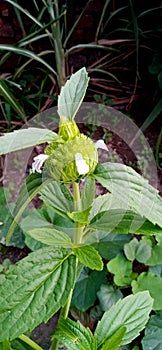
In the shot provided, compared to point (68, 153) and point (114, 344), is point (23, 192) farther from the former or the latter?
point (114, 344)

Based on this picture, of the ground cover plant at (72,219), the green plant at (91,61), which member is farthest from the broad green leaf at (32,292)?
the green plant at (91,61)

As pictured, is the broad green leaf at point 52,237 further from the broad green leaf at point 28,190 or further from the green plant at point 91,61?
the green plant at point 91,61

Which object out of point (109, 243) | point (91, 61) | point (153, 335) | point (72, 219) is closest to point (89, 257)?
point (72, 219)

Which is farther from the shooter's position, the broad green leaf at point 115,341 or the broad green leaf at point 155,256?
the broad green leaf at point 155,256

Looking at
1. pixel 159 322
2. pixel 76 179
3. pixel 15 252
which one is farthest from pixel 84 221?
pixel 15 252

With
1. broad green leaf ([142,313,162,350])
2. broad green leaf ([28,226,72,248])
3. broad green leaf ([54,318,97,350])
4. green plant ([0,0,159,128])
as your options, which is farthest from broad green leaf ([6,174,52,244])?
green plant ([0,0,159,128])

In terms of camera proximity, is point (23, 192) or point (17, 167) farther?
point (17, 167)

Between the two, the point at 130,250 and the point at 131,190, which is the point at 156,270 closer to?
the point at 130,250
